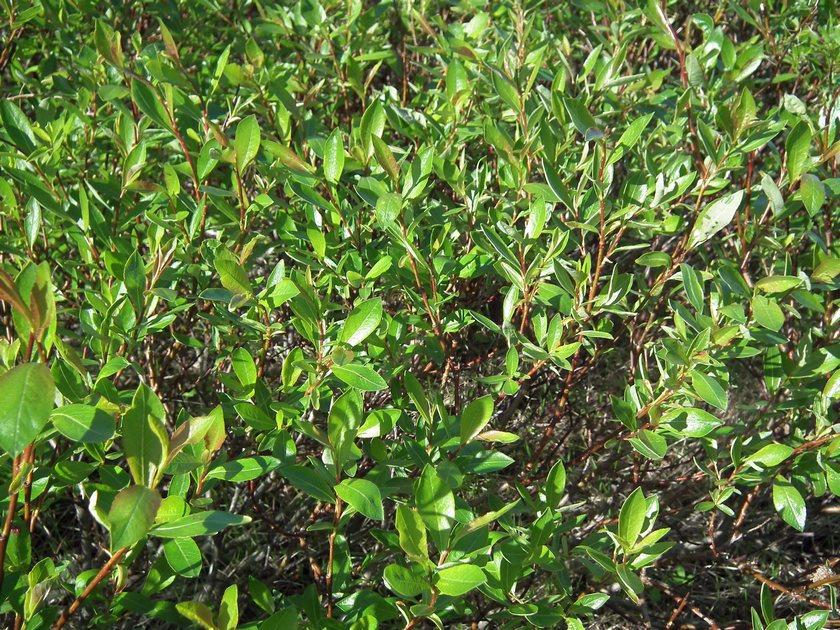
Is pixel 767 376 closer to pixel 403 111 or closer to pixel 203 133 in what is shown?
pixel 403 111

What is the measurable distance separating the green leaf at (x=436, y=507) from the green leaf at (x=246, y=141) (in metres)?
0.82

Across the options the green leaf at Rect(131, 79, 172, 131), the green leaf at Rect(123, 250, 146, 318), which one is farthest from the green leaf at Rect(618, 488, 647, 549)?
the green leaf at Rect(131, 79, 172, 131)

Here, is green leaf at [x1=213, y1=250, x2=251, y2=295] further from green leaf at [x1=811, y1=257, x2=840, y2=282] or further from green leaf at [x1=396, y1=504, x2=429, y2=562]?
green leaf at [x1=811, y1=257, x2=840, y2=282]

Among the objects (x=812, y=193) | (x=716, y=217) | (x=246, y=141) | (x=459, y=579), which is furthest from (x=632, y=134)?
(x=459, y=579)

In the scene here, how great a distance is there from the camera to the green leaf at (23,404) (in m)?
0.84

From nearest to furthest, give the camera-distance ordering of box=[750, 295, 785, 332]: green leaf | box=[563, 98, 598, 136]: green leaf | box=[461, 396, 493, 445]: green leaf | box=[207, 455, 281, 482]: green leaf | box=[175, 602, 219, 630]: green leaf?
box=[175, 602, 219, 630]: green leaf, box=[207, 455, 281, 482]: green leaf, box=[461, 396, 493, 445]: green leaf, box=[750, 295, 785, 332]: green leaf, box=[563, 98, 598, 136]: green leaf

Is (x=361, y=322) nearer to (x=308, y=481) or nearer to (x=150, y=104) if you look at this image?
(x=308, y=481)

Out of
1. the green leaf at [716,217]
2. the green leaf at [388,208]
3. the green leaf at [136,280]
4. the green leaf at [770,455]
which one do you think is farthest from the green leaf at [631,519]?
the green leaf at [136,280]

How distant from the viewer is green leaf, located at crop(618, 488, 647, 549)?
4.54 feet

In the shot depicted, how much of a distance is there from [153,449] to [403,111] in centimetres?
138

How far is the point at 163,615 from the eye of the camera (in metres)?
1.35

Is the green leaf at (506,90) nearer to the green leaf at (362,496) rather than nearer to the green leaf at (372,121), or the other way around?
the green leaf at (372,121)

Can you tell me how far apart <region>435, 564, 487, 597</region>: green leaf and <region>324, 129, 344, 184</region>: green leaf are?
3.00ft

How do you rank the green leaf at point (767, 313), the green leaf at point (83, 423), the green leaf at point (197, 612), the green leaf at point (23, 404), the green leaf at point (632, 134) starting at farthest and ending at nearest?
the green leaf at point (632, 134) → the green leaf at point (767, 313) → the green leaf at point (197, 612) → the green leaf at point (83, 423) → the green leaf at point (23, 404)
